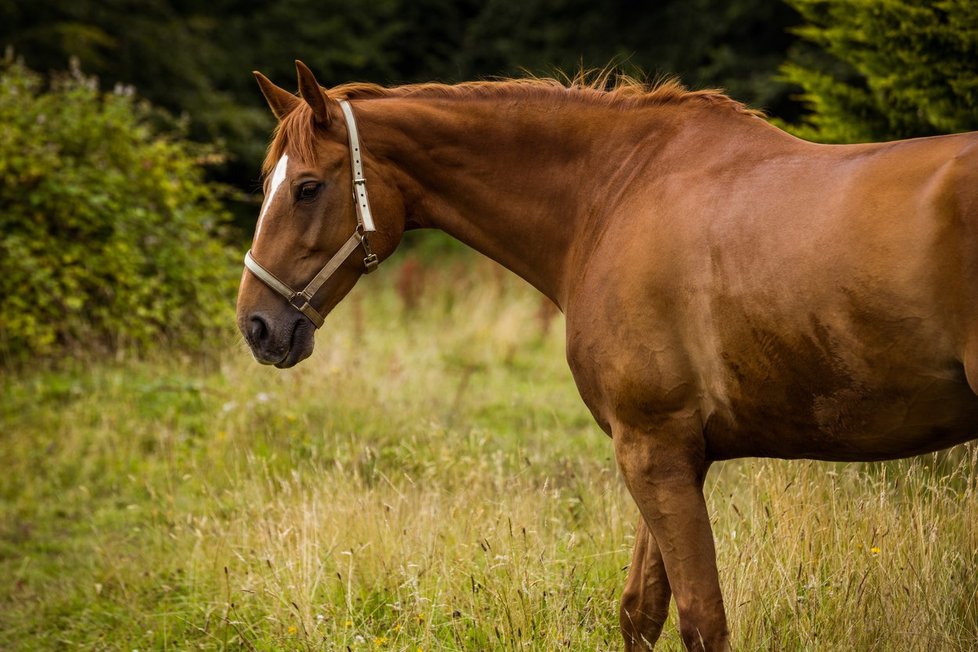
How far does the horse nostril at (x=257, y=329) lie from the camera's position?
3314mm

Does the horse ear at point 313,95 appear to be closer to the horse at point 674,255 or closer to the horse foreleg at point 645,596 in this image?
the horse at point 674,255

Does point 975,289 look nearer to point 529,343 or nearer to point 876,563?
point 876,563

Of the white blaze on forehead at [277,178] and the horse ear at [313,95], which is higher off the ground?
the horse ear at [313,95]

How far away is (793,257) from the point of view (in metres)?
2.62

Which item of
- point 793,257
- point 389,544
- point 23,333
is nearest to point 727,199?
point 793,257

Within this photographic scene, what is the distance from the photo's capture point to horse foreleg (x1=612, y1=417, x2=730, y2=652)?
289 centimetres

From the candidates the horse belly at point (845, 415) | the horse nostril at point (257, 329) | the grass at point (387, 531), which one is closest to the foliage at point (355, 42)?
the grass at point (387, 531)

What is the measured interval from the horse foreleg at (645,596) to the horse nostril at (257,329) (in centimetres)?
148

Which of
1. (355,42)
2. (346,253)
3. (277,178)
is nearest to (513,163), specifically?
(346,253)

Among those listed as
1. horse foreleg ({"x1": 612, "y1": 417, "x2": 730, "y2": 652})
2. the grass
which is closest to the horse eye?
horse foreleg ({"x1": 612, "y1": 417, "x2": 730, "y2": 652})

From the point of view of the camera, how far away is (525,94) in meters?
3.51

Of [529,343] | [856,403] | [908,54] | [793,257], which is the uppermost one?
[908,54]

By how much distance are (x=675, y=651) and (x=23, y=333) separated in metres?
6.37

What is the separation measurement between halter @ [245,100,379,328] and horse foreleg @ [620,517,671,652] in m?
1.39
